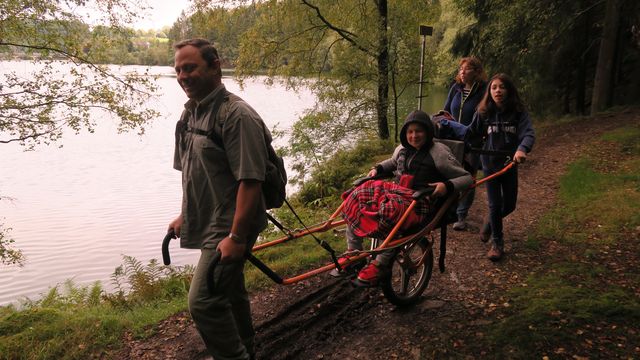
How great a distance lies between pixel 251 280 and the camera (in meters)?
4.89

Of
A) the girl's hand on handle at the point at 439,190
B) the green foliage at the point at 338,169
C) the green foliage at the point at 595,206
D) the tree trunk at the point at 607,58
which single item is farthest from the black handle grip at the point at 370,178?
the tree trunk at the point at 607,58

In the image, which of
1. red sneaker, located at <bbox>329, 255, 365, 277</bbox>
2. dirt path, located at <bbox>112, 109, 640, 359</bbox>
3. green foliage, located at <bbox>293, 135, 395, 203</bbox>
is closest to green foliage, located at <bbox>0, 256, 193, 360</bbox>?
dirt path, located at <bbox>112, 109, 640, 359</bbox>

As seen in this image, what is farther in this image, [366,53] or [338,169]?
[366,53]

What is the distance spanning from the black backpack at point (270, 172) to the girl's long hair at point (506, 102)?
2.96 meters

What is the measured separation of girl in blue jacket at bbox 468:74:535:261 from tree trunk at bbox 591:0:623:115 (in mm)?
10214

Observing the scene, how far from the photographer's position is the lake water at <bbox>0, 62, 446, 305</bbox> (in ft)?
30.7

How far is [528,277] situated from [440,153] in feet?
5.92

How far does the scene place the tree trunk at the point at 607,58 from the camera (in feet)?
38.3

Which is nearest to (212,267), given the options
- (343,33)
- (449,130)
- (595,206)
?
(449,130)

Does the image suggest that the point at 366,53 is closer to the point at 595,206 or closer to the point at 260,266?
the point at 595,206

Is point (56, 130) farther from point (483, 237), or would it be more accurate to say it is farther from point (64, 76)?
point (483, 237)

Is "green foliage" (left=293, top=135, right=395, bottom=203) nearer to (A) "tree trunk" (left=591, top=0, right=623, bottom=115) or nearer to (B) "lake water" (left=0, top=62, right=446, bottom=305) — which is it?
(B) "lake water" (left=0, top=62, right=446, bottom=305)

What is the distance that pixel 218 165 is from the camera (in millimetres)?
2389

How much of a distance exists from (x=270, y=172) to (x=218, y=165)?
0.32m
